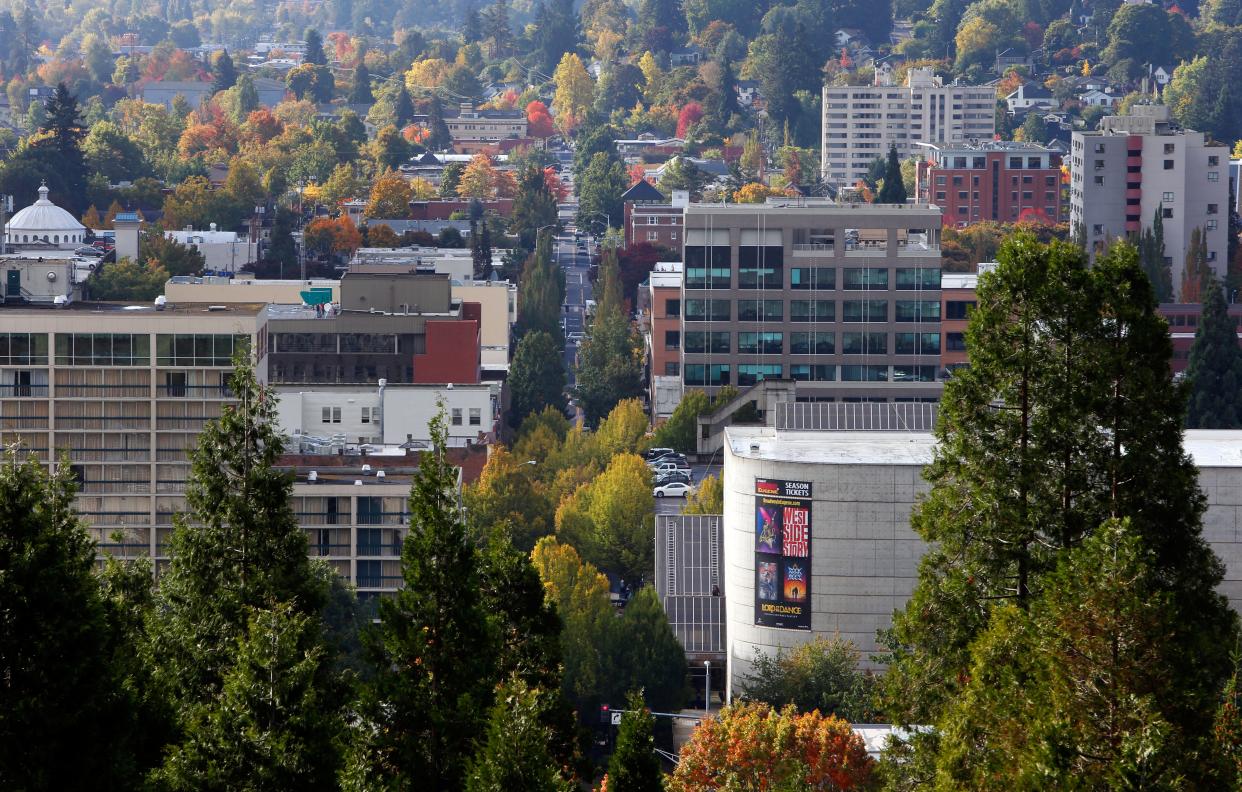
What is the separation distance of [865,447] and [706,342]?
4397 centimetres

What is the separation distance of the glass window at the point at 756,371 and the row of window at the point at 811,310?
181 cm

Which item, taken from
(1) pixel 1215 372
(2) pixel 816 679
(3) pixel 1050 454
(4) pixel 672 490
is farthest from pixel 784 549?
(1) pixel 1215 372

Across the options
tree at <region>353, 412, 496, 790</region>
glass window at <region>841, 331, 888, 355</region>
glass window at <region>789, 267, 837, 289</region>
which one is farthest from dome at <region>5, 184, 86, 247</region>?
tree at <region>353, 412, 496, 790</region>

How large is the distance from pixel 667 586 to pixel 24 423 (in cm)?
2110

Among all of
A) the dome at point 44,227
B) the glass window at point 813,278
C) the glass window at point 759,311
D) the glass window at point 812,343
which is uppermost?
the dome at point 44,227

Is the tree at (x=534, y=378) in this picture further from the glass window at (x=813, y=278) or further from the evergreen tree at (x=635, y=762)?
the evergreen tree at (x=635, y=762)

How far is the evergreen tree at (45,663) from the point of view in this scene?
3628 cm

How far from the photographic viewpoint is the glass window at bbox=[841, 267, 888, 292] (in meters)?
117

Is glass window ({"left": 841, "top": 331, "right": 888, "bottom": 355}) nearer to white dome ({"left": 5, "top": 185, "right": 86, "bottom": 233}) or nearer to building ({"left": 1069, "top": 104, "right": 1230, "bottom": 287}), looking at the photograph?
building ({"left": 1069, "top": 104, "right": 1230, "bottom": 287})

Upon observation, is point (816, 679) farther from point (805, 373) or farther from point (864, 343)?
point (864, 343)

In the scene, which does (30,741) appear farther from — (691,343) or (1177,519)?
(691,343)

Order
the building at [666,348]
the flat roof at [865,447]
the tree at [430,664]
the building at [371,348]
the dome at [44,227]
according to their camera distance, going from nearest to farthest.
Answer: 1. the tree at [430,664]
2. the flat roof at [865,447]
3. the building at [371,348]
4. the building at [666,348]
5. the dome at [44,227]

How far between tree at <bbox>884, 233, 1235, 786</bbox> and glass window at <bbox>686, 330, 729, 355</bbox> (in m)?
76.3

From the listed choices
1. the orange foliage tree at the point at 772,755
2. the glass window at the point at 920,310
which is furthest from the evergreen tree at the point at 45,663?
the glass window at the point at 920,310
